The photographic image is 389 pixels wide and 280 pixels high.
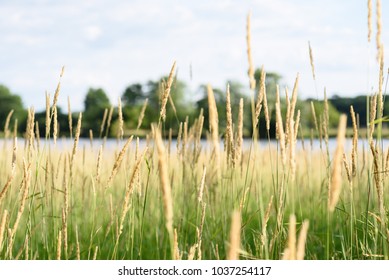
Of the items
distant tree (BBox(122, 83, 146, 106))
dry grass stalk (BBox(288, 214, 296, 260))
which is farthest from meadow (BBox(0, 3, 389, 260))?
distant tree (BBox(122, 83, 146, 106))

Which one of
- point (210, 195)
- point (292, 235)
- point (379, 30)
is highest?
point (379, 30)

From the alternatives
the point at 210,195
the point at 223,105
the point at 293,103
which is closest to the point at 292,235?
the point at 293,103

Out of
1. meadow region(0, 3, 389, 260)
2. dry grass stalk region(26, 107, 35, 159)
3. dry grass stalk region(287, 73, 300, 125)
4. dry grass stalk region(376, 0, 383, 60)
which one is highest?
dry grass stalk region(376, 0, 383, 60)

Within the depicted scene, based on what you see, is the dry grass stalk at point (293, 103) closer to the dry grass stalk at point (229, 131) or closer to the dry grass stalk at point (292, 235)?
the dry grass stalk at point (229, 131)

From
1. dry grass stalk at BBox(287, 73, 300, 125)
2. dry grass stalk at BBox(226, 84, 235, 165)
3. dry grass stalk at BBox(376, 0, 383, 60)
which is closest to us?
dry grass stalk at BBox(287, 73, 300, 125)

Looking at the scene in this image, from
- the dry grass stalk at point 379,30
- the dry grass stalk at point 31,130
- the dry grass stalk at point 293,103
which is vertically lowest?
the dry grass stalk at point 31,130

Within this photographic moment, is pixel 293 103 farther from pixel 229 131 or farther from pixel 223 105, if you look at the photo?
pixel 223 105

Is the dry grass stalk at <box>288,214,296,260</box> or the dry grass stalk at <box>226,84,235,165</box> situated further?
the dry grass stalk at <box>226,84,235,165</box>

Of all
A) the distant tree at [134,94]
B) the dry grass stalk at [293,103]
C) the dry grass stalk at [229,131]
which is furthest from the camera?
the distant tree at [134,94]

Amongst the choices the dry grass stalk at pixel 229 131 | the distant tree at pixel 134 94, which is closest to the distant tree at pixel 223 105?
the dry grass stalk at pixel 229 131

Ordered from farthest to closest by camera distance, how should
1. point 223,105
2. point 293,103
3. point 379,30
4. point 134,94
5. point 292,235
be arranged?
point 134,94 < point 223,105 < point 379,30 < point 293,103 < point 292,235

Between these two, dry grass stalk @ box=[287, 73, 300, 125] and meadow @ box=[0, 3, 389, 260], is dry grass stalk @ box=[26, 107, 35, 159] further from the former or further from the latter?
dry grass stalk @ box=[287, 73, 300, 125]

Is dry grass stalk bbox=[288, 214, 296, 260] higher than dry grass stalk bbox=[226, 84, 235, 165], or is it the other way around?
dry grass stalk bbox=[226, 84, 235, 165]
